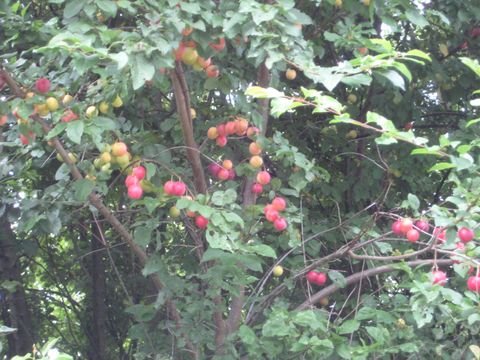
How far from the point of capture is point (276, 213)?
9.05 ft

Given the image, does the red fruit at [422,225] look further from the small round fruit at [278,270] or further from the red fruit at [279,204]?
the small round fruit at [278,270]

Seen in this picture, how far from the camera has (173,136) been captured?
294 centimetres

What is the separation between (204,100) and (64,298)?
1.83 meters

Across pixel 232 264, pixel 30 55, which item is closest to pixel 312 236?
pixel 232 264

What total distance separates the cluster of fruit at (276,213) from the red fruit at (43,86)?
0.89 meters

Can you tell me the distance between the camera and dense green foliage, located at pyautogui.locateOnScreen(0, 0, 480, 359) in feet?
7.38

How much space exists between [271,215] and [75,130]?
850 mm

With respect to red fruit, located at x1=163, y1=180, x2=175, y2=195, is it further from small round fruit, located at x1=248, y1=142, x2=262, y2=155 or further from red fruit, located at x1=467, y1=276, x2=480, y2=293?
red fruit, located at x1=467, y1=276, x2=480, y2=293

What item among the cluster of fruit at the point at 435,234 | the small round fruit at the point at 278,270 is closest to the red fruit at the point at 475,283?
the cluster of fruit at the point at 435,234

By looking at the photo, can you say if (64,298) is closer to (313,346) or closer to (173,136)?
(173,136)

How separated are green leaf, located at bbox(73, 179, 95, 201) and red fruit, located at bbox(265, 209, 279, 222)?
645mm

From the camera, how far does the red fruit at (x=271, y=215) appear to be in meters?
2.74

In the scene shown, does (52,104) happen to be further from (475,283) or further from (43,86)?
(475,283)

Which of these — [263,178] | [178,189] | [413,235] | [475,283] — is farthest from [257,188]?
[475,283]
